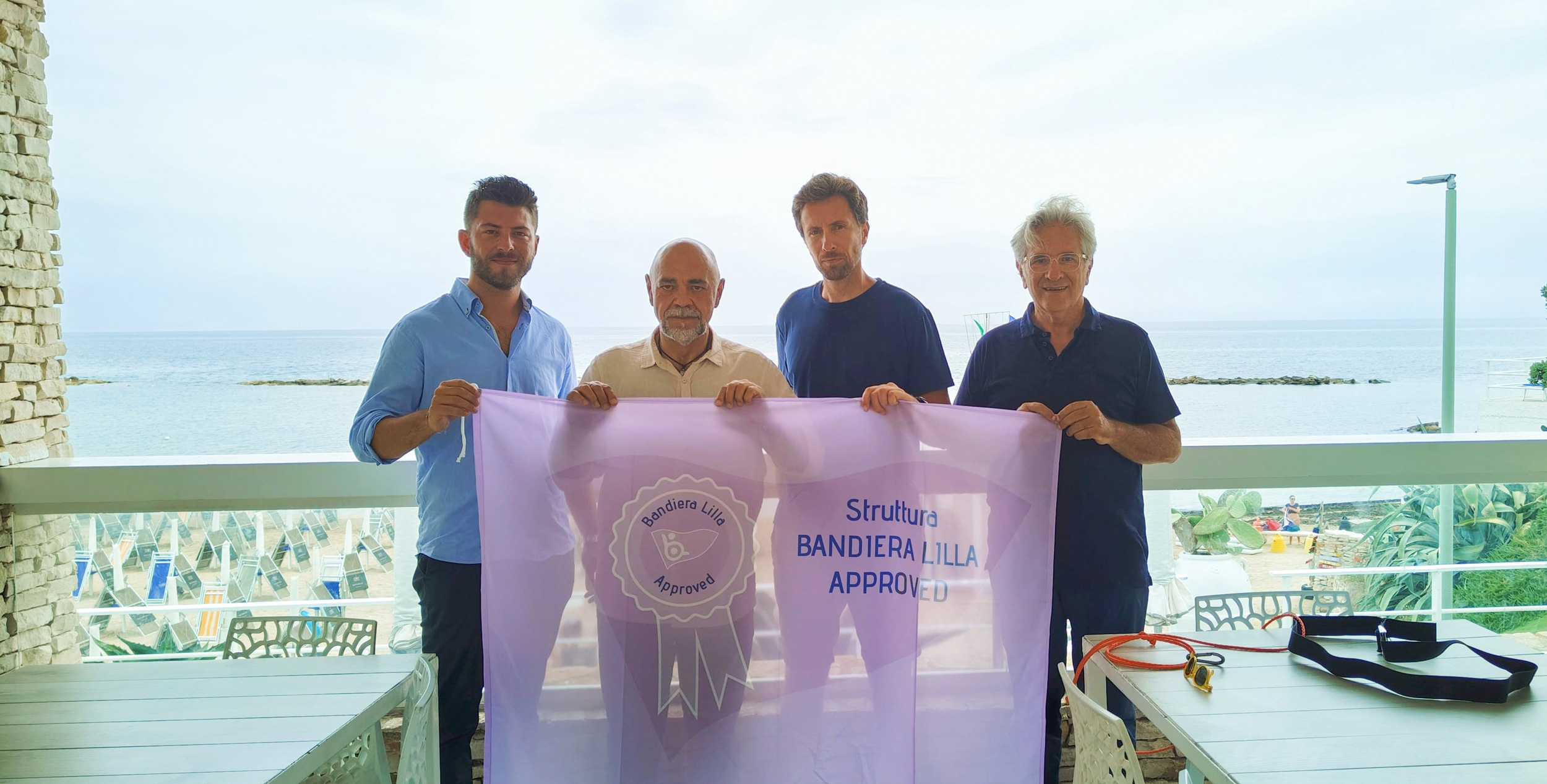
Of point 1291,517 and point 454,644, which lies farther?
point 1291,517


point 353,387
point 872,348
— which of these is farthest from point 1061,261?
point 353,387

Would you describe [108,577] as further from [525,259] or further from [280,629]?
[525,259]

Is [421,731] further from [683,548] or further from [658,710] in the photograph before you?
[683,548]

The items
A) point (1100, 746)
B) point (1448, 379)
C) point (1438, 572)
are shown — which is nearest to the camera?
point (1100, 746)

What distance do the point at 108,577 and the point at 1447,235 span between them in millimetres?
7158

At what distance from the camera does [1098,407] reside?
7.11 ft

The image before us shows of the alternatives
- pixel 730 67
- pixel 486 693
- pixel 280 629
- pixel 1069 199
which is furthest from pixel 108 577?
pixel 730 67

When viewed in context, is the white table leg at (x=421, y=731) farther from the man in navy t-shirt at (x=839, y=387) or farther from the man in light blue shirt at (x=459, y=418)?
the man in navy t-shirt at (x=839, y=387)

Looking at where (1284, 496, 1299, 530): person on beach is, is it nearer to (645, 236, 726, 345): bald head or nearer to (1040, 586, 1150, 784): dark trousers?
(1040, 586, 1150, 784): dark trousers

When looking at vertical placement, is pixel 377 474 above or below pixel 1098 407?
below

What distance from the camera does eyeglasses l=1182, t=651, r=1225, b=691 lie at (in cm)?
169

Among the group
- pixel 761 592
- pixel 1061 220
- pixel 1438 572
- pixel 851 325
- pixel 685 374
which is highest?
pixel 1061 220

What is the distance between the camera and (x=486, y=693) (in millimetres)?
1888

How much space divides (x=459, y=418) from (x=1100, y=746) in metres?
1.68
